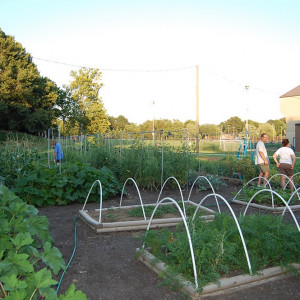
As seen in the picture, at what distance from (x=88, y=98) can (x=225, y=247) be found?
31321mm

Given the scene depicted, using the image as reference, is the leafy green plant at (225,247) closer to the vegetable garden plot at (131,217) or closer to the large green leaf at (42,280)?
the vegetable garden plot at (131,217)

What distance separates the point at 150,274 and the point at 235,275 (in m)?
0.95

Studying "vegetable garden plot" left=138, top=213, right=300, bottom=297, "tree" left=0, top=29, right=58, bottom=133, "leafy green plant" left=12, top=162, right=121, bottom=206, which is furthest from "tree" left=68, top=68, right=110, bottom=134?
"vegetable garden plot" left=138, top=213, right=300, bottom=297

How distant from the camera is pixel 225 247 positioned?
3.64 m

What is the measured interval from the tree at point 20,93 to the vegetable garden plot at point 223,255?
A: 27.2 meters

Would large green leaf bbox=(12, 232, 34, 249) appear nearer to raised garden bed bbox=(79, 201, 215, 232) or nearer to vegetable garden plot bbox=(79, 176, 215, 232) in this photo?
vegetable garden plot bbox=(79, 176, 215, 232)

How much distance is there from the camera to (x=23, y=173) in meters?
8.29

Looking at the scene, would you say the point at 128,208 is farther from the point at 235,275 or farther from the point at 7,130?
the point at 7,130

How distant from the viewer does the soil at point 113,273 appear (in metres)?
3.33

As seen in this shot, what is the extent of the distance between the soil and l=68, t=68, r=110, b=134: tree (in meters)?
27.8

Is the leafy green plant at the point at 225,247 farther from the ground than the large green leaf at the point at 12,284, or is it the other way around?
the large green leaf at the point at 12,284

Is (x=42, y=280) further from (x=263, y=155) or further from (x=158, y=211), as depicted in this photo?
(x=263, y=155)

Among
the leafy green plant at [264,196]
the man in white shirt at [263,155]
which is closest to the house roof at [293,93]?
the man in white shirt at [263,155]

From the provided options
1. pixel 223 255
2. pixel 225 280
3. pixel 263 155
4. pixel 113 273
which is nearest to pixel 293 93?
pixel 263 155
